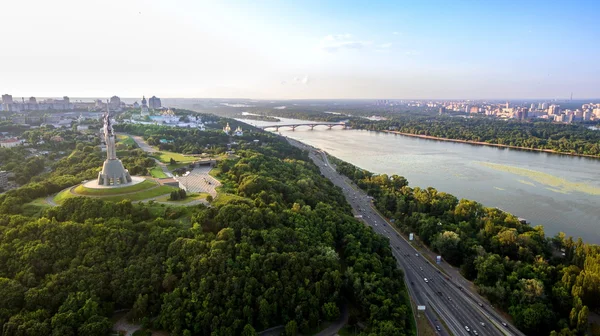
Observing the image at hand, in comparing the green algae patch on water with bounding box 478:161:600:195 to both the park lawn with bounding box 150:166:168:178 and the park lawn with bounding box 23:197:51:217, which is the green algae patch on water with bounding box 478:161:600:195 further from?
the park lawn with bounding box 23:197:51:217

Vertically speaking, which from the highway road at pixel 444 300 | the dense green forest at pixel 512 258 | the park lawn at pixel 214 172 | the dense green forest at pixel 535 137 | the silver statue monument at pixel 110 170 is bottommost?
the highway road at pixel 444 300

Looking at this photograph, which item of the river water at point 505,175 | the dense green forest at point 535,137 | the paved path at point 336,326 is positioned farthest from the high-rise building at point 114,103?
the paved path at point 336,326

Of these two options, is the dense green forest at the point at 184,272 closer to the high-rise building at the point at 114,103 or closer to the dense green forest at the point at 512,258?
the dense green forest at the point at 512,258

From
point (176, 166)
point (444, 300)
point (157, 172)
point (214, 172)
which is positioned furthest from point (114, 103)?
point (444, 300)

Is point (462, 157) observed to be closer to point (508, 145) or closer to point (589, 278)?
point (508, 145)

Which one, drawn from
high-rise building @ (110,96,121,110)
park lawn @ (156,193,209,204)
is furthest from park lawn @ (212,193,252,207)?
high-rise building @ (110,96,121,110)

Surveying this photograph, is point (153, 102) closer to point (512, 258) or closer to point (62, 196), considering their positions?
point (62, 196)

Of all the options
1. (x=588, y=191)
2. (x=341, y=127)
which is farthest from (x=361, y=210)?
(x=341, y=127)
